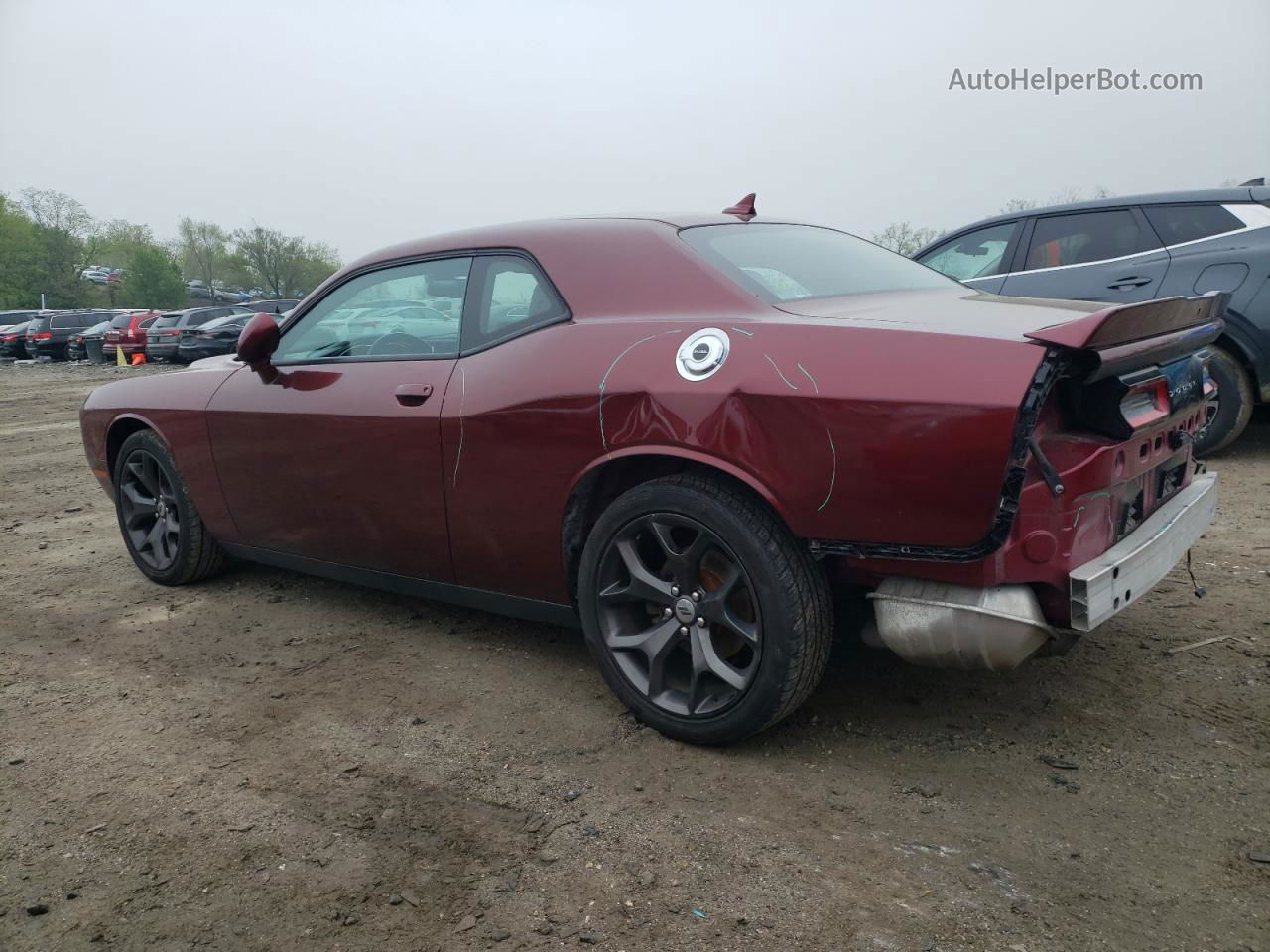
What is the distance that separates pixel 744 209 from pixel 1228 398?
3940 millimetres

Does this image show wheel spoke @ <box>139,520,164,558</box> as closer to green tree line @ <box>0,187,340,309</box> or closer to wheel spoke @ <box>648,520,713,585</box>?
wheel spoke @ <box>648,520,713,585</box>

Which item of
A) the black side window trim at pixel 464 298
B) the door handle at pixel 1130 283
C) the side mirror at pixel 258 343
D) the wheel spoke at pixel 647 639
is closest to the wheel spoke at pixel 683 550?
the wheel spoke at pixel 647 639

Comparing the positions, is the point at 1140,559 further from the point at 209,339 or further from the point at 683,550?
the point at 209,339

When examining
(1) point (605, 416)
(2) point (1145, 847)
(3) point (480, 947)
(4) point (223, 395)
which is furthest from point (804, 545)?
(4) point (223, 395)

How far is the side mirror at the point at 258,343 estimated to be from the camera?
3.78 metres

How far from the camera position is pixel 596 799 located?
250 centimetres

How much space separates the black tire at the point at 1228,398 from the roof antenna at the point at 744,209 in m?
3.71

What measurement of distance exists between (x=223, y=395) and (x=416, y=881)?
8.37ft

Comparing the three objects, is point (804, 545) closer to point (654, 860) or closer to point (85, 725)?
point (654, 860)

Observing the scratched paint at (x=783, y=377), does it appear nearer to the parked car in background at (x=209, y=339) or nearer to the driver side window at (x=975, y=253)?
the driver side window at (x=975, y=253)

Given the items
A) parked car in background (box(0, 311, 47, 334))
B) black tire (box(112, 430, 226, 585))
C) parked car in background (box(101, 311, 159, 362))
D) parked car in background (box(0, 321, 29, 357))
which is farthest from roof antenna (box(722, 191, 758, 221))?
parked car in background (box(0, 311, 47, 334))

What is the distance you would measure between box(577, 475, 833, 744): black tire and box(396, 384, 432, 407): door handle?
841mm

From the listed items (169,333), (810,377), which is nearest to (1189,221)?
(810,377)

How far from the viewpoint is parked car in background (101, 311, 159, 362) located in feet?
89.0
